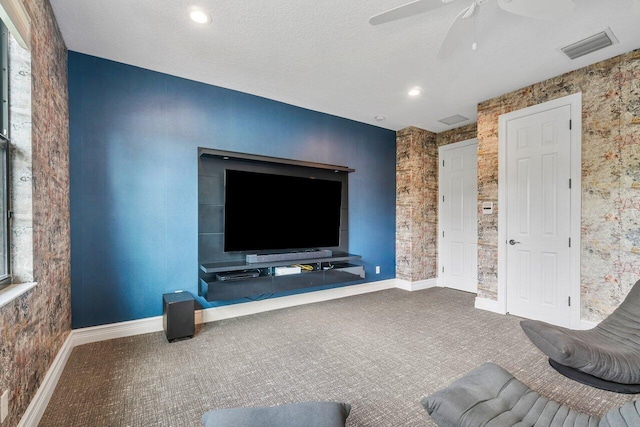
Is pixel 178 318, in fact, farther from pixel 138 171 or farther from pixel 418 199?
pixel 418 199

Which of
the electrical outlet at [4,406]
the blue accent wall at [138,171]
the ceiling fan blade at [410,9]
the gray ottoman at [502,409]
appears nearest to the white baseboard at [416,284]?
the blue accent wall at [138,171]

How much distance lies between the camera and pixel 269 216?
12.0 feet

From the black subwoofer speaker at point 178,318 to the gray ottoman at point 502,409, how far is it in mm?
2330

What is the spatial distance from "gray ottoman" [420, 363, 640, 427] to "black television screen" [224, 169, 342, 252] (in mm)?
2605

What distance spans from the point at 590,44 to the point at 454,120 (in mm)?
2040

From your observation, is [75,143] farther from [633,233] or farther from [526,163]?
[633,233]

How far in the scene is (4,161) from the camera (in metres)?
1.74

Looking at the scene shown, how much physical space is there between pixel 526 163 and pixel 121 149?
4.61 metres

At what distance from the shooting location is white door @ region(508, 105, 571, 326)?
10.7 ft

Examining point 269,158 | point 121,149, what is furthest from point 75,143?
point 269,158

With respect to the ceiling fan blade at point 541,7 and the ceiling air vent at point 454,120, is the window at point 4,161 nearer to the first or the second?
the ceiling fan blade at point 541,7

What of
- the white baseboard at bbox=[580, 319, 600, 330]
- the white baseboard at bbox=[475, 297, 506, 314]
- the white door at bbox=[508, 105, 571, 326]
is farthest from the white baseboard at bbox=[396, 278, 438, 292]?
the white baseboard at bbox=[580, 319, 600, 330]

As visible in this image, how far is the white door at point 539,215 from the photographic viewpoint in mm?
3248

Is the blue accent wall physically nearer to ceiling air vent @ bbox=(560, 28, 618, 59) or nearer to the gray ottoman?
the gray ottoman
